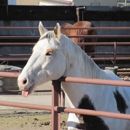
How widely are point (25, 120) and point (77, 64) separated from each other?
3.39 meters

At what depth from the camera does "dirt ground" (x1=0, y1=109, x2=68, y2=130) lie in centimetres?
688

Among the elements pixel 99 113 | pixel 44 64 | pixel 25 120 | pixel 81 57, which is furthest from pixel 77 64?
pixel 25 120

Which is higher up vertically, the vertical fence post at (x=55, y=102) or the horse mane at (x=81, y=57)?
the horse mane at (x=81, y=57)

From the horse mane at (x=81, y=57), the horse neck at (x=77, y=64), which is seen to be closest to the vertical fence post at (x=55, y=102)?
the horse neck at (x=77, y=64)

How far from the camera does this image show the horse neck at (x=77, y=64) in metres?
4.03

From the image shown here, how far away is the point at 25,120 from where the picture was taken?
23.9 ft

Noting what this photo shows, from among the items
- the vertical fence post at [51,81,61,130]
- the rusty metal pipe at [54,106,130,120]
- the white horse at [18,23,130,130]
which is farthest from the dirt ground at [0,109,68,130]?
the rusty metal pipe at [54,106,130,120]

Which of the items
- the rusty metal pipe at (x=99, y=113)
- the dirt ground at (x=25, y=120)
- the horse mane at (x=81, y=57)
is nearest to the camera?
the rusty metal pipe at (x=99, y=113)

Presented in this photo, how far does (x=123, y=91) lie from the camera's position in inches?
179

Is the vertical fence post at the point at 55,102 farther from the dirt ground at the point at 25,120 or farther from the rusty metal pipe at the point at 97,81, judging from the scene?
the dirt ground at the point at 25,120

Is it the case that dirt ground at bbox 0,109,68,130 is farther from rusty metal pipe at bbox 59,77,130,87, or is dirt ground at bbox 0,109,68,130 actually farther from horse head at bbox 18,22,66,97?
rusty metal pipe at bbox 59,77,130,87

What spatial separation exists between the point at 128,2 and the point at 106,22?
53.2 ft

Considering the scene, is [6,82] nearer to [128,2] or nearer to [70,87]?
[70,87]

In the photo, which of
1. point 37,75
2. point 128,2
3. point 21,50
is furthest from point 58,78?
point 128,2
